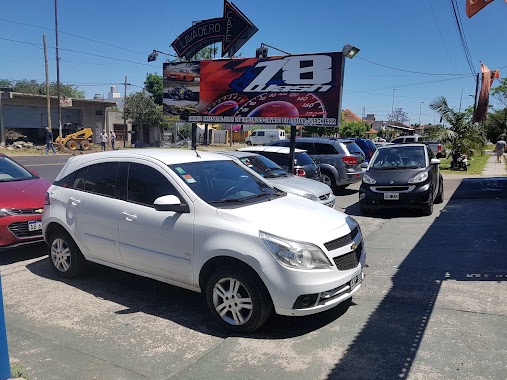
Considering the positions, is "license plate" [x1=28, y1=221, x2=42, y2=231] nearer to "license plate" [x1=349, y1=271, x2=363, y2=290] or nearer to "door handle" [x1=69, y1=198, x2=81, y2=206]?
"door handle" [x1=69, y1=198, x2=81, y2=206]

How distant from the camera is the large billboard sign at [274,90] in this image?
11.2m

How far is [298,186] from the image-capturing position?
8539mm

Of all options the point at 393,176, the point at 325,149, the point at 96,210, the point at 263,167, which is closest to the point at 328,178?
the point at 325,149

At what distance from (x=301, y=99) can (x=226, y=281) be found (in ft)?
27.5

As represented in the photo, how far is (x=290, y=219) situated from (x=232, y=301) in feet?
3.08

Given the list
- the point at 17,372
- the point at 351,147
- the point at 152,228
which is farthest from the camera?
the point at 351,147

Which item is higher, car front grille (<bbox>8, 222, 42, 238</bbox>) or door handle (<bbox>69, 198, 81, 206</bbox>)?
door handle (<bbox>69, 198, 81, 206</bbox>)

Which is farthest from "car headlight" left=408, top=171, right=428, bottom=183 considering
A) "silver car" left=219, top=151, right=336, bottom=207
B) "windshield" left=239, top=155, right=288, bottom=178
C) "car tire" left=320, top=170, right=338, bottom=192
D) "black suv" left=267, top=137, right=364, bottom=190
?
"car tire" left=320, top=170, right=338, bottom=192

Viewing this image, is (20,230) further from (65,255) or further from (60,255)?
(65,255)

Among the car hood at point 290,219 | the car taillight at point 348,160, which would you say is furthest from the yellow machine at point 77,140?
the car hood at point 290,219

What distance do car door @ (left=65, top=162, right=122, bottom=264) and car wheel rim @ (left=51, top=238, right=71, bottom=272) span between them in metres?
0.40

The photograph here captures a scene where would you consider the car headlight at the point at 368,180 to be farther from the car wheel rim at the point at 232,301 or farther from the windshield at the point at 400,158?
the car wheel rim at the point at 232,301

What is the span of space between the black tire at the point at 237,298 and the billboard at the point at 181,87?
34.8 ft

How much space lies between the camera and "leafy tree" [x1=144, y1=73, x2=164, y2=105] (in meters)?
65.0
